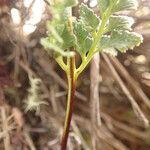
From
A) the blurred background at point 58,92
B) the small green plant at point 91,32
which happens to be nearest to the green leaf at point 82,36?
the small green plant at point 91,32

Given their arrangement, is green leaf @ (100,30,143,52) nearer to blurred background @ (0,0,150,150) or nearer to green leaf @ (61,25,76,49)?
green leaf @ (61,25,76,49)

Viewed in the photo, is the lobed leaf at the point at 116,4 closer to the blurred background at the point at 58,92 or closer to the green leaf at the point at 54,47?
the green leaf at the point at 54,47

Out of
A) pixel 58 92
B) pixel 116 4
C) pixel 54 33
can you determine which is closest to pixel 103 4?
pixel 116 4

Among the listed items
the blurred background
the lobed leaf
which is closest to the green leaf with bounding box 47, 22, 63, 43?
the lobed leaf

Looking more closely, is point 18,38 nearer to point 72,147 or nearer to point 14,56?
point 14,56

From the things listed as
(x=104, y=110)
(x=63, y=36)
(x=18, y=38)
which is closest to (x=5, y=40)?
(x=18, y=38)

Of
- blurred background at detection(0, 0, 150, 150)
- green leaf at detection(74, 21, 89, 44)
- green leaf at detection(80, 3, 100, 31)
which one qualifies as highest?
green leaf at detection(80, 3, 100, 31)

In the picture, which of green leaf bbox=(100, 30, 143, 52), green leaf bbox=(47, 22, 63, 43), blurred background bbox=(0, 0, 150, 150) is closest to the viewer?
green leaf bbox=(47, 22, 63, 43)
